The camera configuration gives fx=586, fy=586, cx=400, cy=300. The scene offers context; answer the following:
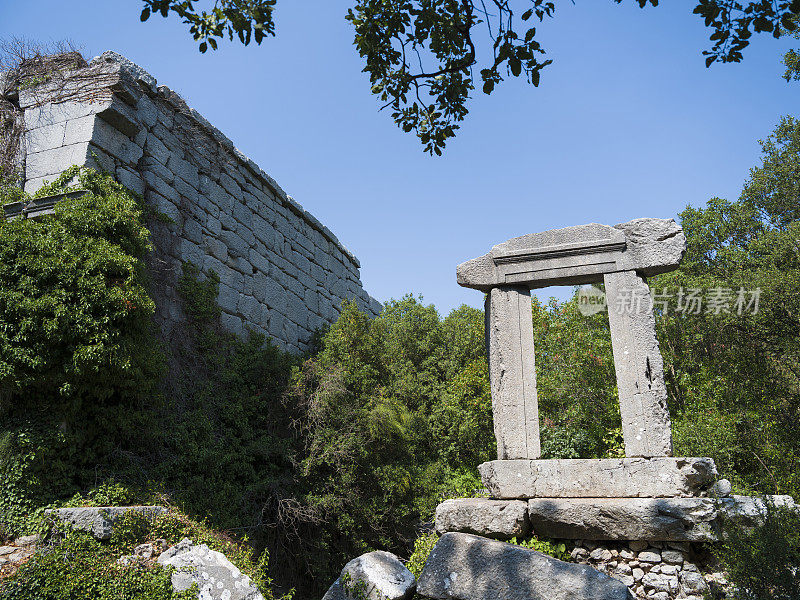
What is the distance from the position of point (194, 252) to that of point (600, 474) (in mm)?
5628

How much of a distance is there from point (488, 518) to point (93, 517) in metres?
3.24

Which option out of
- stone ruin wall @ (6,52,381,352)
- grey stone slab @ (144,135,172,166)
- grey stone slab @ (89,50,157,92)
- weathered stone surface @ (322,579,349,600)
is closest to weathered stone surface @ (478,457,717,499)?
weathered stone surface @ (322,579,349,600)

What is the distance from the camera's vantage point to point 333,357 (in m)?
8.93

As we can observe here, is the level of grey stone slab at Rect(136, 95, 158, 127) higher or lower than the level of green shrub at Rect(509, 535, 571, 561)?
higher

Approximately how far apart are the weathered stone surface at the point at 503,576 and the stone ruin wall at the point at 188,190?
14.1 ft

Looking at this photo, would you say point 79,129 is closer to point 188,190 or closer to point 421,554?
point 188,190

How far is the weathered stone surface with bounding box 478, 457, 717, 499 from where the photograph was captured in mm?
4805

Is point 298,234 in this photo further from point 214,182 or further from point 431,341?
point 431,341

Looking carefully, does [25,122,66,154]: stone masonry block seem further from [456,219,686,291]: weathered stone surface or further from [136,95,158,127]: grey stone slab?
[456,219,686,291]: weathered stone surface

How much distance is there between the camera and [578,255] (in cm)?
574

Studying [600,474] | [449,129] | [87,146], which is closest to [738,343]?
[600,474]

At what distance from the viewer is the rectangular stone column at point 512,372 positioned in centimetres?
549

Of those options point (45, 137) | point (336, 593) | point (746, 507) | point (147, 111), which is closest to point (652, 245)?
point (746, 507)

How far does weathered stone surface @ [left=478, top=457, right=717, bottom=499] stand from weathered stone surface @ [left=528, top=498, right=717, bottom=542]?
6.0 inches
